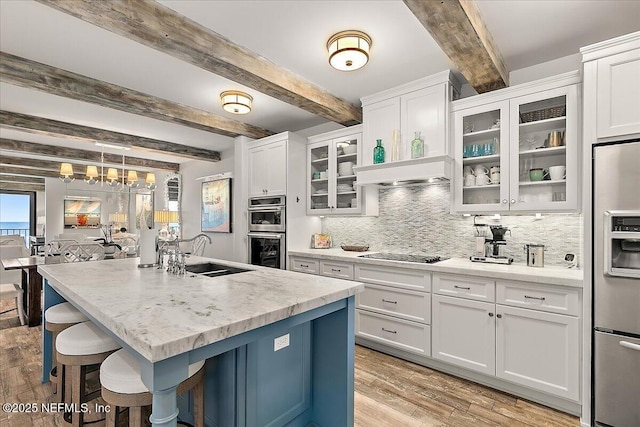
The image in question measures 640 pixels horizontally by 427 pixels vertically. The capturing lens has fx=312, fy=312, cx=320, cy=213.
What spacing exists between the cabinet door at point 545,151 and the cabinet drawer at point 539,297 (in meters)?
0.64

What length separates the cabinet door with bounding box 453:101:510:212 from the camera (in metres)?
2.66

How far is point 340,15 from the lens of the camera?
207 cm

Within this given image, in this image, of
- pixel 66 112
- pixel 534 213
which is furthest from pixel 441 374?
pixel 66 112

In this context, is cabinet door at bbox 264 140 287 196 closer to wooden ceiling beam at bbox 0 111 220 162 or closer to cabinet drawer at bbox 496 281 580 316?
wooden ceiling beam at bbox 0 111 220 162

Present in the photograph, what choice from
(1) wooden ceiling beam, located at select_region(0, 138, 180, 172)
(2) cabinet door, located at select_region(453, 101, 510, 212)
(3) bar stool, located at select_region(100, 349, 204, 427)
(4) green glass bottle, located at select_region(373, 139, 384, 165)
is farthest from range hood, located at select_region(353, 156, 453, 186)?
(1) wooden ceiling beam, located at select_region(0, 138, 180, 172)

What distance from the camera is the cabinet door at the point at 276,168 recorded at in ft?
13.6

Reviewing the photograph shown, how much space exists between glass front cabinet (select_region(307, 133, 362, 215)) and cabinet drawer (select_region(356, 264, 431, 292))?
814mm

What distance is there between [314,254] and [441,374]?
1715 millimetres

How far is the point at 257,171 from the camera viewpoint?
4535 millimetres

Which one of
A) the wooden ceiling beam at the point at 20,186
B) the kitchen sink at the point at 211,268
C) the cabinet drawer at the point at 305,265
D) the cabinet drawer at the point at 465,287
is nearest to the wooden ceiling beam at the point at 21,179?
the wooden ceiling beam at the point at 20,186

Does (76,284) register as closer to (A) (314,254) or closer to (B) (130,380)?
(B) (130,380)

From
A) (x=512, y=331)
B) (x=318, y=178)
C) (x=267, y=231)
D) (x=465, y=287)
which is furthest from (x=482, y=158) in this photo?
(x=267, y=231)

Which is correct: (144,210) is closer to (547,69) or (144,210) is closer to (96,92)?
(96,92)

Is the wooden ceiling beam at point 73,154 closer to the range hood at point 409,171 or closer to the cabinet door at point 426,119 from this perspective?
the range hood at point 409,171
